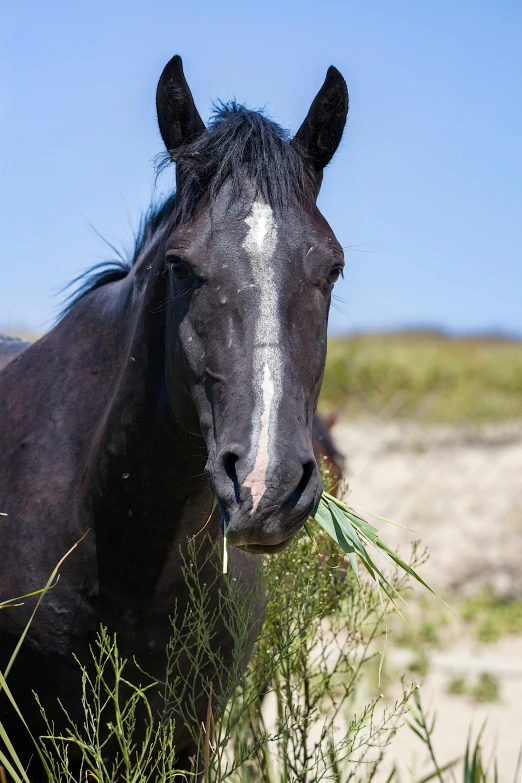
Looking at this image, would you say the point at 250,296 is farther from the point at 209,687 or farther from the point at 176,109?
the point at 209,687

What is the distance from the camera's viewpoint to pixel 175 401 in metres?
2.43

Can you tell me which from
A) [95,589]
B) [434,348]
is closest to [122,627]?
[95,589]

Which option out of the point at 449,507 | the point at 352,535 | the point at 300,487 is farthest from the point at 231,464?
the point at 449,507

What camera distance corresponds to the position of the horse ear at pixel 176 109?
8.22 ft

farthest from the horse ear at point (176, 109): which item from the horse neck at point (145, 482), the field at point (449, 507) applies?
the field at point (449, 507)

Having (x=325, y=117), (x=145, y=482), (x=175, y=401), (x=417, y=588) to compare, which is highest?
(x=325, y=117)

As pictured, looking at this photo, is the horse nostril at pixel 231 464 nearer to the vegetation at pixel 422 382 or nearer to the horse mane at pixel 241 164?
the horse mane at pixel 241 164

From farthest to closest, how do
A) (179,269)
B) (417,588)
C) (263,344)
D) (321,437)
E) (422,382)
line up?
(422,382) < (417,588) < (321,437) < (179,269) < (263,344)

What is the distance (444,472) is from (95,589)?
8.50 meters

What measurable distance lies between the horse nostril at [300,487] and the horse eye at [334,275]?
0.61 meters

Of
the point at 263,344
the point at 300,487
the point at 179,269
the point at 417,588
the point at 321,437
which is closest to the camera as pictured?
the point at 300,487

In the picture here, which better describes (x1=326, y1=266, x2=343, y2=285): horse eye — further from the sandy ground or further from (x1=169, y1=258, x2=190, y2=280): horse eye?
the sandy ground

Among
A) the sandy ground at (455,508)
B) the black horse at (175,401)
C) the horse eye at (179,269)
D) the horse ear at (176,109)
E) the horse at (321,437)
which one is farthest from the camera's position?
the sandy ground at (455,508)

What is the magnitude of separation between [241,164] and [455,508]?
26.7 ft
